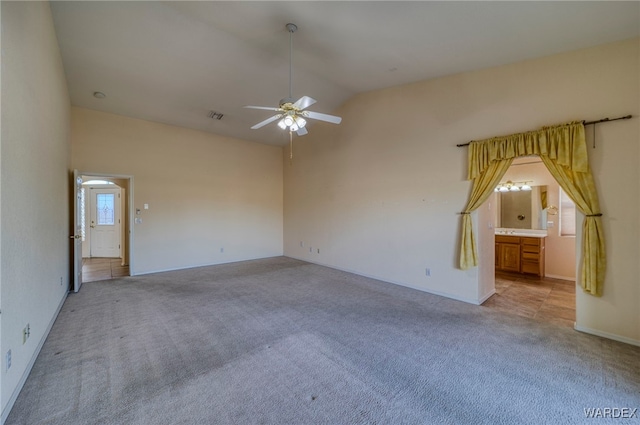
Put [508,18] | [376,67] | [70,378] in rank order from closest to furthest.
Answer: [70,378]
[508,18]
[376,67]

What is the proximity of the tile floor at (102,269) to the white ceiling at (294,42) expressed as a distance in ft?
11.5

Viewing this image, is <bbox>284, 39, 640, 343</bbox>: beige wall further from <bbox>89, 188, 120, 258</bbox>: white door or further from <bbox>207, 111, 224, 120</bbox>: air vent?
<bbox>89, 188, 120, 258</bbox>: white door

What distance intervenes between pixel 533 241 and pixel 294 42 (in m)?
5.82

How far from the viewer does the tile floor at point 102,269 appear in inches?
223

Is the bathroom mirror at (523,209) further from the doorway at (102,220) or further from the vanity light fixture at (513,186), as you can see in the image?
the doorway at (102,220)

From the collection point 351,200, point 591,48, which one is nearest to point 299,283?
point 351,200

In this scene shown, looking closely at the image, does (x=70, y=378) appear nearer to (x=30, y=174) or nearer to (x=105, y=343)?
(x=105, y=343)

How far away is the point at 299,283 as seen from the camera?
16.6ft

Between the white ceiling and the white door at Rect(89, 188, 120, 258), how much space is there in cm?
385

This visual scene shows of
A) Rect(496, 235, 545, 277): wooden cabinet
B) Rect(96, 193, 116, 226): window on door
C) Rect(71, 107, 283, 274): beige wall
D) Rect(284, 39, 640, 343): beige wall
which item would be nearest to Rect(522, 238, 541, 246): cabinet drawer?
Rect(496, 235, 545, 277): wooden cabinet

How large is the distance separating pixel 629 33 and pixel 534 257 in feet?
13.1

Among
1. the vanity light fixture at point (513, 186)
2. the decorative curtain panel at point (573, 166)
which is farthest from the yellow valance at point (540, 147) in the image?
the vanity light fixture at point (513, 186)

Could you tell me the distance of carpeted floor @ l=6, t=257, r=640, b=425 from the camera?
1859mm

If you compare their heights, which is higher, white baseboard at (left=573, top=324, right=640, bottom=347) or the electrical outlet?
the electrical outlet
